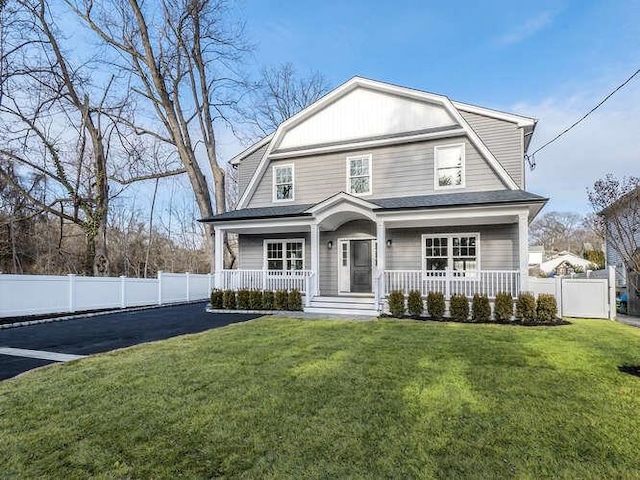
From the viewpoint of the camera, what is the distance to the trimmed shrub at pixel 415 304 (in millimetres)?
10422

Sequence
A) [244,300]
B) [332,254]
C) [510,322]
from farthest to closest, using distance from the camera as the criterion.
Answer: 1. [332,254]
2. [244,300]
3. [510,322]

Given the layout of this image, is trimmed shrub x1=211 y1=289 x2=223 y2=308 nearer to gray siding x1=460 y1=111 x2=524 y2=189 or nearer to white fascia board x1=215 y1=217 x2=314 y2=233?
white fascia board x1=215 y1=217 x2=314 y2=233

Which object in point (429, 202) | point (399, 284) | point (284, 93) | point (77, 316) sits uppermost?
point (284, 93)

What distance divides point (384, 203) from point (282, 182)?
433 centimetres

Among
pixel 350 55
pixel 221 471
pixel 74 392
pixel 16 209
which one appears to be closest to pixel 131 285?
pixel 16 209

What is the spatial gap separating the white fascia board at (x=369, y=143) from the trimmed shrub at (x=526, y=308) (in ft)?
17.2

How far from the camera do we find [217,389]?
14.3 feet

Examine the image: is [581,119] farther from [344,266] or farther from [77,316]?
[77,316]

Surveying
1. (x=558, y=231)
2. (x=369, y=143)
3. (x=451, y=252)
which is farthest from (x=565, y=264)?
(x=369, y=143)

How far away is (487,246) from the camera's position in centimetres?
1157

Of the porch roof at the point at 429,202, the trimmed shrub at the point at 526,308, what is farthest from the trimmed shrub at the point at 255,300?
the trimmed shrub at the point at 526,308

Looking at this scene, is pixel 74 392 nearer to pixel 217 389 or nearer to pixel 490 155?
pixel 217 389

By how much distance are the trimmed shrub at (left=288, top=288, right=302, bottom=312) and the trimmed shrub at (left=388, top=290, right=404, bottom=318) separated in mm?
2812

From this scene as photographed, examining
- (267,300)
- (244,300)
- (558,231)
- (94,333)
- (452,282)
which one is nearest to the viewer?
(94,333)
